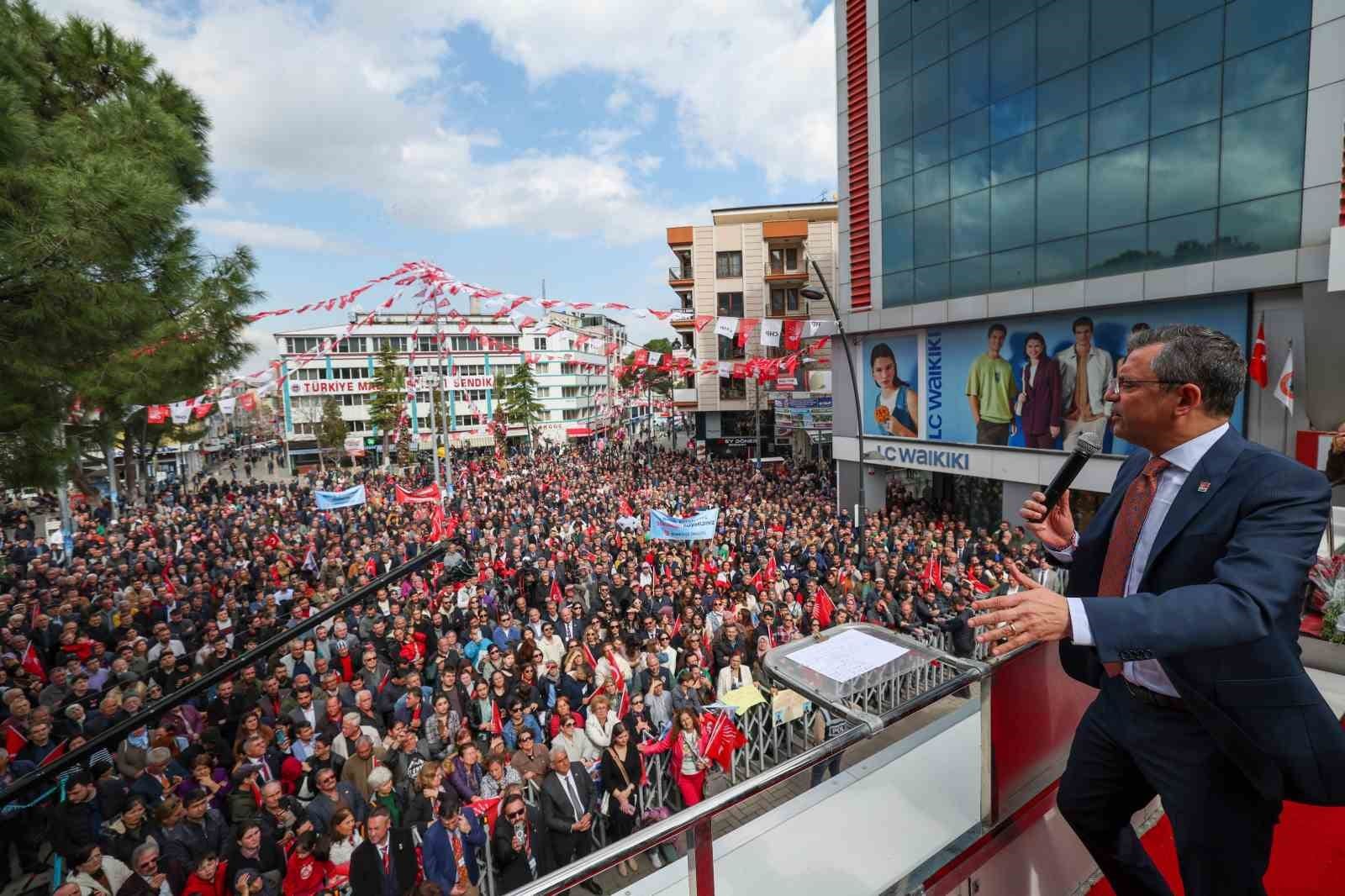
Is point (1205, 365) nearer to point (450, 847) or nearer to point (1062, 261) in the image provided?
point (450, 847)

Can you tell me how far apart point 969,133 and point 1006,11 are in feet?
9.01

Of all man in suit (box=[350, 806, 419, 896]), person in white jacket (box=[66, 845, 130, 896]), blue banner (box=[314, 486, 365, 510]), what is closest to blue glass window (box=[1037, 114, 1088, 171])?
man in suit (box=[350, 806, 419, 896])

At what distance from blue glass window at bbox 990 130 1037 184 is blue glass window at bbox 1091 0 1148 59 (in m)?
2.05

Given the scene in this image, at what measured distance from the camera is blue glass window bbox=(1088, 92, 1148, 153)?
46.0 ft

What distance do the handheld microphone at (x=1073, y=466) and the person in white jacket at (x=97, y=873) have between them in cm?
626

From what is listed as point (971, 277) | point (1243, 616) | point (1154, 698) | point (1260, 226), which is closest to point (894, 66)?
point (971, 277)

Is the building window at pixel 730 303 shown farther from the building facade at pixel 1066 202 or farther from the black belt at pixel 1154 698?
the black belt at pixel 1154 698

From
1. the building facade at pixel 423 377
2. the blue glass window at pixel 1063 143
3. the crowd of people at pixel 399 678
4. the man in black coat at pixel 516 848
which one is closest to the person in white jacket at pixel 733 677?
the crowd of people at pixel 399 678

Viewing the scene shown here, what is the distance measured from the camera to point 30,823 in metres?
6.04

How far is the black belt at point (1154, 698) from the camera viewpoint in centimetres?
183

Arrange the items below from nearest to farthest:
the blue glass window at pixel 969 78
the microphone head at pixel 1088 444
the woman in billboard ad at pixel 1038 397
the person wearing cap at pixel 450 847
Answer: the microphone head at pixel 1088 444, the person wearing cap at pixel 450 847, the woman in billboard ad at pixel 1038 397, the blue glass window at pixel 969 78

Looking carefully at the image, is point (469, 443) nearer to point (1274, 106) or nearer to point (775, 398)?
point (775, 398)

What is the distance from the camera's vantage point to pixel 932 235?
61.1ft

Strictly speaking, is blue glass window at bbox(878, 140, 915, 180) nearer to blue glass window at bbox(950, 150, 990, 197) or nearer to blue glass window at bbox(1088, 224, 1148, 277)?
blue glass window at bbox(950, 150, 990, 197)
